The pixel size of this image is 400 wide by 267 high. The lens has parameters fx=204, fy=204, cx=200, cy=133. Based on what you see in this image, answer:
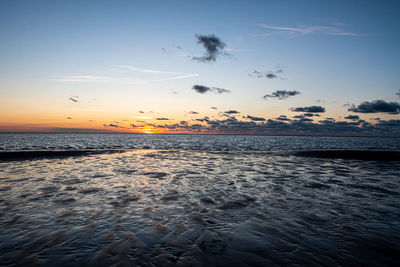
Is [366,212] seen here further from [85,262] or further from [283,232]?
[85,262]

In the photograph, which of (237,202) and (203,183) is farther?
(203,183)

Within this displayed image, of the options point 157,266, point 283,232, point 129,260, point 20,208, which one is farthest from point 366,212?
point 20,208

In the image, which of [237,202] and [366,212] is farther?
[237,202]

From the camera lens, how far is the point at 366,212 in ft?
28.8

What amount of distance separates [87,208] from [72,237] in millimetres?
2899

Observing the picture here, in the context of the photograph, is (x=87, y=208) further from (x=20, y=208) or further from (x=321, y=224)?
(x=321, y=224)

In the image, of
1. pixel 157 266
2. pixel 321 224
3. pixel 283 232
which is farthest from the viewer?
pixel 321 224

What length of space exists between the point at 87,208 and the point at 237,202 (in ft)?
22.7

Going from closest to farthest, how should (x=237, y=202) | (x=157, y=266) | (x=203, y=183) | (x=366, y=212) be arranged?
(x=157, y=266)
(x=366, y=212)
(x=237, y=202)
(x=203, y=183)

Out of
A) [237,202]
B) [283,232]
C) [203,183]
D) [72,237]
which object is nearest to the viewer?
[72,237]

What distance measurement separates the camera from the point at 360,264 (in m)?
4.98

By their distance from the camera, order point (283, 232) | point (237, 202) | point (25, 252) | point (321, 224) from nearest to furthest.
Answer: point (25, 252) → point (283, 232) → point (321, 224) → point (237, 202)

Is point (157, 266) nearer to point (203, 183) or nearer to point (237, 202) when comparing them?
point (237, 202)

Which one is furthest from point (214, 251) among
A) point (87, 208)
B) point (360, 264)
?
point (87, 208)
